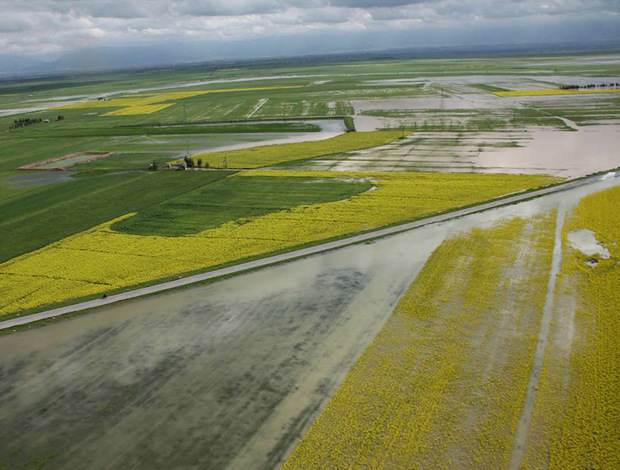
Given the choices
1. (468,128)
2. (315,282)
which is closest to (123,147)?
(468,128)

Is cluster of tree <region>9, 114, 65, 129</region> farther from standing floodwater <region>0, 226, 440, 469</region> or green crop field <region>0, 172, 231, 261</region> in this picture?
standing floodwater <region>0, 226, 440, 469</region>

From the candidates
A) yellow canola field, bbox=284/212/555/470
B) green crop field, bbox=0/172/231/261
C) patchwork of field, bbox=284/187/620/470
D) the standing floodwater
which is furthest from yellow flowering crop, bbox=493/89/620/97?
the standing floodwater

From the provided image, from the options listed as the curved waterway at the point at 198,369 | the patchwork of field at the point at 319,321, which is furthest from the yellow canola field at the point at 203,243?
the curved waterway at the point at 198,369

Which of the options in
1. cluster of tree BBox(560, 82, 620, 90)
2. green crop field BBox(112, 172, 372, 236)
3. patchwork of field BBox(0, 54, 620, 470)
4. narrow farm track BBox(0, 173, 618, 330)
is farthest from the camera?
cluster of tree BBox(560, 82, 620, 90)

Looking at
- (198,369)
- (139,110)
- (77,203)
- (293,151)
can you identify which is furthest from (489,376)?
(139,110)

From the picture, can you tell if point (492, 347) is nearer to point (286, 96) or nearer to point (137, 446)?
point (137, 446)

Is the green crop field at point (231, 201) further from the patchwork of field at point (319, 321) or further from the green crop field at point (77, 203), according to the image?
the green crop field at point (77, 203)
